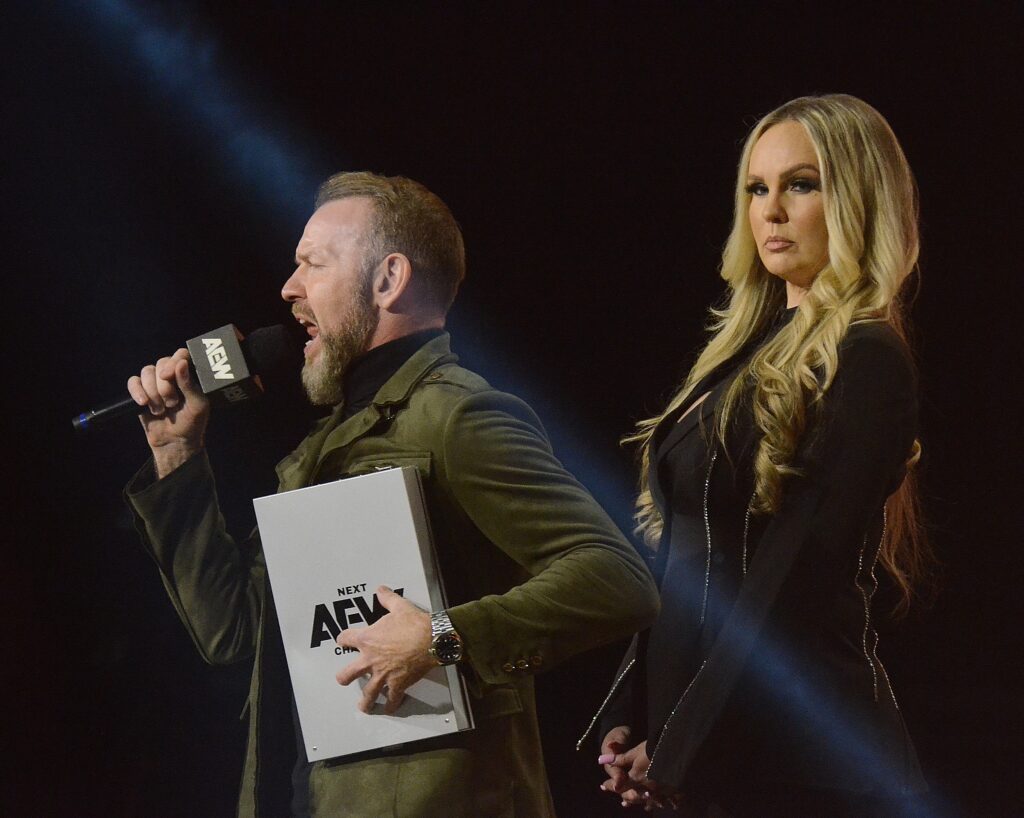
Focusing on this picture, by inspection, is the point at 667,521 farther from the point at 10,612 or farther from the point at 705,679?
the point at 10,612

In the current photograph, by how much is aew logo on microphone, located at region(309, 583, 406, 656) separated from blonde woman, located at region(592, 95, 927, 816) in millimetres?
400

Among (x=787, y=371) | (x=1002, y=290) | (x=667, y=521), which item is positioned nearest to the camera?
(x=787, y=371)

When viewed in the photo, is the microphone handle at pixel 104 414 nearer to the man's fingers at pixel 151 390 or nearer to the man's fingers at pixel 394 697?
the man's fingers at pixel 151 390

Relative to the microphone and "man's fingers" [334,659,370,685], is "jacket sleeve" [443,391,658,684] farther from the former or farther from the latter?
the microphone

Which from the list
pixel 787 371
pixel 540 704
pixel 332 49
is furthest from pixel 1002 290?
pixel 332 49

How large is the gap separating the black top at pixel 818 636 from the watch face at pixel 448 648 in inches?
12.4

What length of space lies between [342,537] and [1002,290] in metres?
1.34

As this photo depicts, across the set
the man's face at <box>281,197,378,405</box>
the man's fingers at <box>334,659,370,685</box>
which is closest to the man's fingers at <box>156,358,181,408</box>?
the man's face at <box>281,197,378,405</box>

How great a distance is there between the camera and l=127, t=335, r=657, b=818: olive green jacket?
184 centimetres

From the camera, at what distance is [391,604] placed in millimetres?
1872

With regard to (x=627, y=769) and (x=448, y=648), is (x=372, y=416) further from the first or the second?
(x=627, y=769)

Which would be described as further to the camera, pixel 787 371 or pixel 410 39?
pixel 410 39

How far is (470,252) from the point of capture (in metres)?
2.55

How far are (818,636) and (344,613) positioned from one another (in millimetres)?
718
